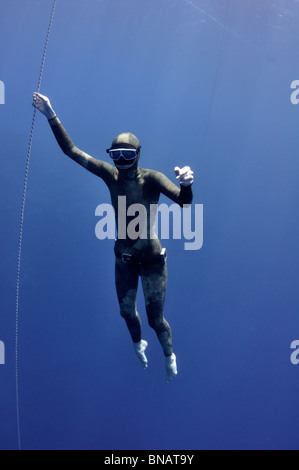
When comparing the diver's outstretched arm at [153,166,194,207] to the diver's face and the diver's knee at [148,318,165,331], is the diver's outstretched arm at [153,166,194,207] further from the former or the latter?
the diver's knee at [148,318,165,331]

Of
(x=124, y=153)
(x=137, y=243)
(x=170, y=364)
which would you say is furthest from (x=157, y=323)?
(x=124, y=153)

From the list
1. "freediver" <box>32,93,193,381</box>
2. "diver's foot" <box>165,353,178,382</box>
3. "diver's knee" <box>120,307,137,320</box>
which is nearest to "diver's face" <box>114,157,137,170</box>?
"freediver" <box>32,93,193,381</box>

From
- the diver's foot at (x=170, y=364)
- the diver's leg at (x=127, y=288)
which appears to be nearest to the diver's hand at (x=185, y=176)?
the diver's leg at (x=127, y=288)

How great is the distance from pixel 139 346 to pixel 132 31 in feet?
27.9

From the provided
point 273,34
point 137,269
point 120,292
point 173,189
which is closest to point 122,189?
point 173,189

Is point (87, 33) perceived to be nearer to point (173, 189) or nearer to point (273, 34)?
point (273, 34)

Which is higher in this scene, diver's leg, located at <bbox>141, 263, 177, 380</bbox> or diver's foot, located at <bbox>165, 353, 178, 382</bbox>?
diver's leg, located at <bbox>141, 263, 177, 380</bbox>

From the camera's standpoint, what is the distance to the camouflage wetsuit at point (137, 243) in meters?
2.85

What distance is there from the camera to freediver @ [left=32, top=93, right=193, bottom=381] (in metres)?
2.71

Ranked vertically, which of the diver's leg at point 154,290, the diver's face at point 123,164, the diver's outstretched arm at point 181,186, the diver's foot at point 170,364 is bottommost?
the diver's foot at point 170,364

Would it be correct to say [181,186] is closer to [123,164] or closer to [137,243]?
[123,164]

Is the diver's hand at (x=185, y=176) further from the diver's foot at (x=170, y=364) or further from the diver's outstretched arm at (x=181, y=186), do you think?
the diver's foot at (x=170, y=364)

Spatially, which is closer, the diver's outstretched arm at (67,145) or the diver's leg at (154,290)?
the diver's outstretched arm at (67,145)

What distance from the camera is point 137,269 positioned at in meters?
3.23
